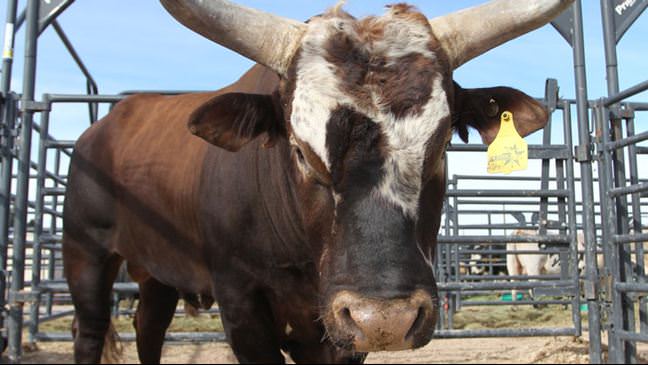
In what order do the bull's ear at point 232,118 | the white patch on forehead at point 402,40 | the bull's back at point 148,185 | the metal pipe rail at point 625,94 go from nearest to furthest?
the white patch on forehead at point 402,40
the bull's ear at point 232,118
the bull's back at point 148,185
the metal pipe rail at point 625,94

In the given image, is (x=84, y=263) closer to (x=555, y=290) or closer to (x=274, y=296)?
(x=274, y=296)

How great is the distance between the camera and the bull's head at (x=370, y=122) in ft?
6.30

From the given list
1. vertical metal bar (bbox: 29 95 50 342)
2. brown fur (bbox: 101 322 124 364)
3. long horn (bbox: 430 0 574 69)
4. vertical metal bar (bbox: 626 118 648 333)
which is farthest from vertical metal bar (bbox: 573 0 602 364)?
vertical metal bar (bbox: 29 95 50 342)

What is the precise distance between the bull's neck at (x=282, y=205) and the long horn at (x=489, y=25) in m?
0.77

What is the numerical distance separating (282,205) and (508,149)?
98 centimetres

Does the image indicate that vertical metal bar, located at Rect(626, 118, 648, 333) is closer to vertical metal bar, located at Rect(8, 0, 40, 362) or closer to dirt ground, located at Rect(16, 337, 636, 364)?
dirt ground, located at Rect(16, 337, 636, 364)

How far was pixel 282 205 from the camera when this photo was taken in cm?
278

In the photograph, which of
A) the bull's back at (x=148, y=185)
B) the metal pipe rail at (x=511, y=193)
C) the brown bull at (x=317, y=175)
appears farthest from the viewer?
the metal pipe rail at (x=511, y=193)

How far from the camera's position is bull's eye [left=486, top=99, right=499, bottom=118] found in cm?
285

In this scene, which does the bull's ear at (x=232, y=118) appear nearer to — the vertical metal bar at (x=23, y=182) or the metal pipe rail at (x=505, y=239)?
the vertical metal bar at (x=23, y=182)

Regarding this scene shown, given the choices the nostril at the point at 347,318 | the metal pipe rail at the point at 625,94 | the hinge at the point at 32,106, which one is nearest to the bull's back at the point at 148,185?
the hinge at the point at 32,106

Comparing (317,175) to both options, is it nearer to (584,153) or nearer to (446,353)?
(584,153)

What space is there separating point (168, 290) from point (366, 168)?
2.93m

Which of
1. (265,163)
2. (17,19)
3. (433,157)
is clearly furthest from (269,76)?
(17,19)
